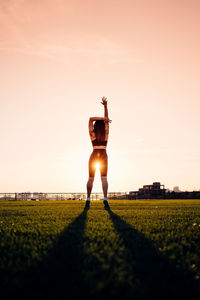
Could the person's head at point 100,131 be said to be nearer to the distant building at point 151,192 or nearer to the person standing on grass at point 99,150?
the person standing on grass at point 99,150

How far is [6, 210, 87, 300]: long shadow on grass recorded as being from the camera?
127 centimetres

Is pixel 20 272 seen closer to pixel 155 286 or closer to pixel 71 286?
pixel 71 286

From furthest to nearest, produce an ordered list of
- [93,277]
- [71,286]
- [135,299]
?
1. [93,277]
2. [71,286]
3. [135,299]

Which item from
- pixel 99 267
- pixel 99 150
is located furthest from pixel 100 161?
pixel 99 267

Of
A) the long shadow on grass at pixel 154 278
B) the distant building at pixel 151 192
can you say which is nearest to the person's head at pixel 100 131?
the long shadow on grass at pixel 154 278

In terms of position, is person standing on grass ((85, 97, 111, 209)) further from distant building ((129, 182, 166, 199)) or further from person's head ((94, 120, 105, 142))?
distant building ((129, 182, 166, 199))

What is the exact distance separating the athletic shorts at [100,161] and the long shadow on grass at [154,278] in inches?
213

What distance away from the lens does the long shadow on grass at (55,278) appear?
4.17 ft

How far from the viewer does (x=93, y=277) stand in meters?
1.47

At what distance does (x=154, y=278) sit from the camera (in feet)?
4.98

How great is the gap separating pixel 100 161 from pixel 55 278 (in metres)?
6.18

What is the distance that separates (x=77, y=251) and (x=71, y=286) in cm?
71

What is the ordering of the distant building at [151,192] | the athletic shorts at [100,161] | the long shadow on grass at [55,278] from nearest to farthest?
the long shadow on grass at [55,278]
the athletic shorts at [100,161]
the distant building at [151,192]

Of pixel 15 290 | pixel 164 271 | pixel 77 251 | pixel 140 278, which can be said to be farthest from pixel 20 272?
pixel 164 271
